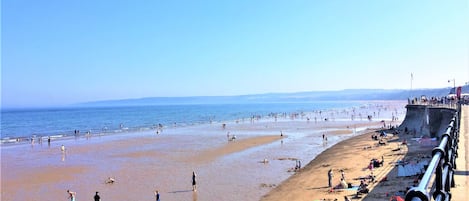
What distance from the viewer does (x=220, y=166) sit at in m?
28.1

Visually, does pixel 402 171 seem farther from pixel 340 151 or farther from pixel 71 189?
pixel 71 189

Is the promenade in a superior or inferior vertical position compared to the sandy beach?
superior

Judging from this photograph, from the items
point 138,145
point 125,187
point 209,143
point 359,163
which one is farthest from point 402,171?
point 138,145

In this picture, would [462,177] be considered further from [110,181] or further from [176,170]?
[176,170]

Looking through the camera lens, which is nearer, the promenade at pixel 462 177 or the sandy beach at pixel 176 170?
the promenade at pixel 462 177

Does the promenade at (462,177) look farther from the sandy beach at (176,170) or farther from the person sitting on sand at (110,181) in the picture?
the person sitting on sand at (110,181)

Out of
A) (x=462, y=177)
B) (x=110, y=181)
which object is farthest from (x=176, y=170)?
(x=462, y=177)

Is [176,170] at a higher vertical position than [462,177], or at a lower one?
lower

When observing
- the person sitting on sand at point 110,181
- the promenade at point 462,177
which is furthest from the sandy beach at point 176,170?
the promenade at point 462,177

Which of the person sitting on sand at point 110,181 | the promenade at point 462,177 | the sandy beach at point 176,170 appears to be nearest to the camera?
the promenade at point 462,177

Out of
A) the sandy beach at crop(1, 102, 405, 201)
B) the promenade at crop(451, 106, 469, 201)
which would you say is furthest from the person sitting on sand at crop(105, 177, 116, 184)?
the promenade at crop(451, 106, 469, 201)

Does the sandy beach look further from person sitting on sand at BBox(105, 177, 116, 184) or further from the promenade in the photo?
the promenade

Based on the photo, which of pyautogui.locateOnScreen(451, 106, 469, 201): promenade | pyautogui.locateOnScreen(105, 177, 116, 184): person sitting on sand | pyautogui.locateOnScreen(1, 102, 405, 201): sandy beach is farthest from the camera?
pyautogui.locateOnScreen(105, 177, 116, 184): person sitting on sand

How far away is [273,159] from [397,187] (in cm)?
1407
